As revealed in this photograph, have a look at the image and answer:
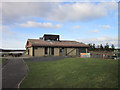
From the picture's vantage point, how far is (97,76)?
9.13m

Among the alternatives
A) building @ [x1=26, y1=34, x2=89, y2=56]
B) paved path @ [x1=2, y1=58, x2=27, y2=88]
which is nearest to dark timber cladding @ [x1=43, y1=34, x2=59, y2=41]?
building @ [x1=26, y1=34, x2=89, y2=56]

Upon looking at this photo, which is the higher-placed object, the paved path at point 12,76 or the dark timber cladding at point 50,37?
the dark timber cladding at point 50,37

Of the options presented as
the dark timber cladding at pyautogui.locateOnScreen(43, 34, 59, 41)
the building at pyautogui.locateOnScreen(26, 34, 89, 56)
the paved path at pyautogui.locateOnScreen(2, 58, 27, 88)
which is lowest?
the paved path at pyautogui.locateOnScreen(2, 58, 27, 88)

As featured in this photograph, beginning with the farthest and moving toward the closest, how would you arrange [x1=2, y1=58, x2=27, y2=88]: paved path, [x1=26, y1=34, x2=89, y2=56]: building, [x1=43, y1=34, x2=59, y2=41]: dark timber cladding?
[x1=43, y1=34, x2=59, y2=41]: dark timber cladding
[x1=26, y1=34, x2=89, y2=56]: building
[x1=2, y1=58, x2=27, y2=88]: paved path

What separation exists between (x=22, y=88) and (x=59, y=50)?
2997cm

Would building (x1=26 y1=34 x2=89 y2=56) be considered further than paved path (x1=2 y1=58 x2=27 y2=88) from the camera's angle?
Yes

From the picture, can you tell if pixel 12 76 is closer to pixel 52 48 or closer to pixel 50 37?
pixel 52 48

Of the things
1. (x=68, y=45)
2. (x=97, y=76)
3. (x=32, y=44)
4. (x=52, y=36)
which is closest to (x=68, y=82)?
(x=97, y=76)

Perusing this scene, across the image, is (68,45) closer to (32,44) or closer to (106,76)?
(32,44)

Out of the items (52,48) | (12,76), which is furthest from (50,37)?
(12,76)

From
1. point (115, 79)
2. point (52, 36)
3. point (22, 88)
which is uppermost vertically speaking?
point (52, 36)

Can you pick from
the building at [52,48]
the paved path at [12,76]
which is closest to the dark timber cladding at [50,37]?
the building at [52,48]

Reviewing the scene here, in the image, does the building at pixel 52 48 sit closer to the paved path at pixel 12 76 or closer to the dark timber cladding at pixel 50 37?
the dark timber cladding at pixel 50 37

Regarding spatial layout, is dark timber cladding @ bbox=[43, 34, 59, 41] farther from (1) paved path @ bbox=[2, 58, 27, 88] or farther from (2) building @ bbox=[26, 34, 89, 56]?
(1) paved path @ bbox=[2, 58, 27, 88]
